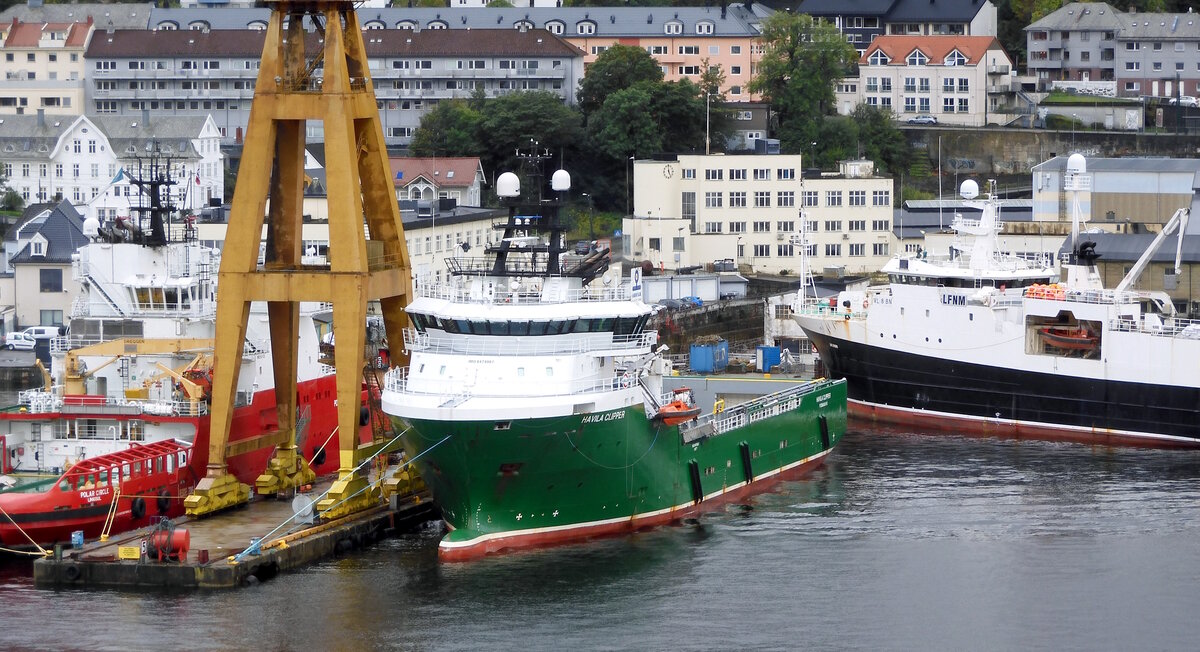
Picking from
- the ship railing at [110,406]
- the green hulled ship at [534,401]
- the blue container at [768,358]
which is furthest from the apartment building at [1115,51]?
the ship railing at [110,406]

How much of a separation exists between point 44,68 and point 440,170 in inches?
1159

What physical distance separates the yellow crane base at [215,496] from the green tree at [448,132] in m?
49.9

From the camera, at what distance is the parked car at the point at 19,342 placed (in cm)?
6444

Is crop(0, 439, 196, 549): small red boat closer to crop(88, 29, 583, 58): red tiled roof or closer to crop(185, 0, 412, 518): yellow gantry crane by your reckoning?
crop(185, 0, 412, 518): yellow gantry crane

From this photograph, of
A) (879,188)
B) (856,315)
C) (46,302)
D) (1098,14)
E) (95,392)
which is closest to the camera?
(95,392)

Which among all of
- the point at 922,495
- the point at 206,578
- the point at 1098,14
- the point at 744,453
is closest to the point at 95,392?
the point at 206,578

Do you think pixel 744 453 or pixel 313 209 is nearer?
pixel 744 453

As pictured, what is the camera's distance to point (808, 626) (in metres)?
35.0

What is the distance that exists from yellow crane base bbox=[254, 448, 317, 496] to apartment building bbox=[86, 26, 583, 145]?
5640cm

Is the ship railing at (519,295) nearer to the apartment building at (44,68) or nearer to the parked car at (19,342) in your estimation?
the parked car at (19,342)

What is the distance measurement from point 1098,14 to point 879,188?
117 ft

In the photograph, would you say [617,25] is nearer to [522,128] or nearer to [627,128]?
[627,128]

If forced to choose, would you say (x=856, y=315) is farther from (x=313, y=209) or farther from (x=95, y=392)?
(x=95, y=392)

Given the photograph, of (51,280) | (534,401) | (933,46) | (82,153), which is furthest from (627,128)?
(534,401)
